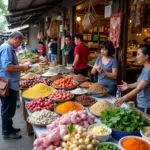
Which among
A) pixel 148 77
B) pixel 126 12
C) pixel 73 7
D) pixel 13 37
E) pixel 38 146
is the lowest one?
pixel 38 146

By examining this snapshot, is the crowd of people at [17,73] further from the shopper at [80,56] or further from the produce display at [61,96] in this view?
the shopper at [80,56]

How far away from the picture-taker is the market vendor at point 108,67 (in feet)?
11.1

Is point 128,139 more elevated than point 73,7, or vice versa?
point 73,7

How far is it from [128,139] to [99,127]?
0.32 metres

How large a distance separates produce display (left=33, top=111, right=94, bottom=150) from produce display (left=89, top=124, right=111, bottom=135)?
0.27ft

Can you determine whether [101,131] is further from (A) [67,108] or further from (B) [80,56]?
(B) [80,56]

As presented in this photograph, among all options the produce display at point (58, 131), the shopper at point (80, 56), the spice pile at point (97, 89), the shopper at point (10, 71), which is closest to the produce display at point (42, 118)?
the produce display at point (58, 131)

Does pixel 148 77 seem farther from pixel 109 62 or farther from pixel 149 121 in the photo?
pixel 109 62

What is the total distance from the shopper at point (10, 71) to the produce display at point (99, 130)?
1.83 metres

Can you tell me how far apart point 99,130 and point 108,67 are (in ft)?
5.75

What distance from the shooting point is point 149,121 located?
2.08 meters

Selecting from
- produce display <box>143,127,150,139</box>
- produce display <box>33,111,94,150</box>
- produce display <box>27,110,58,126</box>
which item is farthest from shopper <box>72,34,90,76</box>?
produce display <box>143,127,150,139</box>

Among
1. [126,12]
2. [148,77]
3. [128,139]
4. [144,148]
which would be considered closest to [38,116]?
[128,139]

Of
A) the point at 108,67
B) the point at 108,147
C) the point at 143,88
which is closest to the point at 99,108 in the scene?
the point at 143,88
